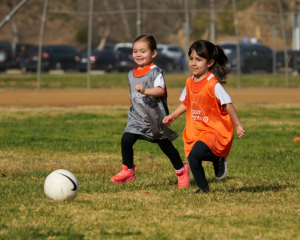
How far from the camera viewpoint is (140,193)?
15.8 feet

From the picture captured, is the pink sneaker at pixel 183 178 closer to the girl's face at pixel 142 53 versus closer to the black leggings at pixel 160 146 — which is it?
the black leggings at pixel 160 146

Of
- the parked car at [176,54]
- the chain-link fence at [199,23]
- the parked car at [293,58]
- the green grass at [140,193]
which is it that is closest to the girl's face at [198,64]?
the green grass at [140,193]

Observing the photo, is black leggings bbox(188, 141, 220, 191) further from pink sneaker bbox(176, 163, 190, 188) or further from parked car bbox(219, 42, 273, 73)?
parked car bbox(219, 42, 273, 73)

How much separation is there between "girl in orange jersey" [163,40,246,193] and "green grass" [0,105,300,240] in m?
0.37

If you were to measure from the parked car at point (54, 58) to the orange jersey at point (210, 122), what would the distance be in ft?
87.4

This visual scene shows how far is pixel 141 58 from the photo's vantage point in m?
5.16

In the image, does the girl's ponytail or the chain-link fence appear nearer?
the girl's ponytail

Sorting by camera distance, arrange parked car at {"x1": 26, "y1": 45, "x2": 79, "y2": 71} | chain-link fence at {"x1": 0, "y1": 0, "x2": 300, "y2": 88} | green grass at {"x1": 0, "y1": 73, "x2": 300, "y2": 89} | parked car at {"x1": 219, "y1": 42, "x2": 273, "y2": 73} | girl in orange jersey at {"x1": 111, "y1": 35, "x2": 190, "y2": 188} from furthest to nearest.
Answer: parked car at {"x1": 26, "y1": 45, "x2": 79, "y2": 71} < parked car at {"x1": 219, "y1": 42, "x2": 273, "y2": 73} < green grass at {"x1": 0, "y1": 73, "x2": 300, "y2": 89} < chain-link fence at {"x1": 0, "y1": 0, "x2": 300, "y2": 88} < girl in orange jersey at {"x1": 111, "y1": 35, "x2": 190, "y2": 188}

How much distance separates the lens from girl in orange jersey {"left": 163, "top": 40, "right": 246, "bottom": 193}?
4.55 meters

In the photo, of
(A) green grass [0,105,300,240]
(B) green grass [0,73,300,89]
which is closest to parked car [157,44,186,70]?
(B) green grass [0,73,300,89]

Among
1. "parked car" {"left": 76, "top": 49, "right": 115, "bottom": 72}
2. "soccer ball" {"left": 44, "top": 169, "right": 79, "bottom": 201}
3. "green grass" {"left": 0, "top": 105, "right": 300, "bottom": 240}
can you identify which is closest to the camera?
"green grass" {"left": 0, "top": 105, "right": 300, "bottom": 240}

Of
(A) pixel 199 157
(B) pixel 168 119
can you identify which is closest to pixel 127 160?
(B) pixel 168 119

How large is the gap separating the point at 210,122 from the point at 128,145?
0.99 metres

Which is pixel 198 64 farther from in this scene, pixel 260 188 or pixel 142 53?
pixel 260 188
